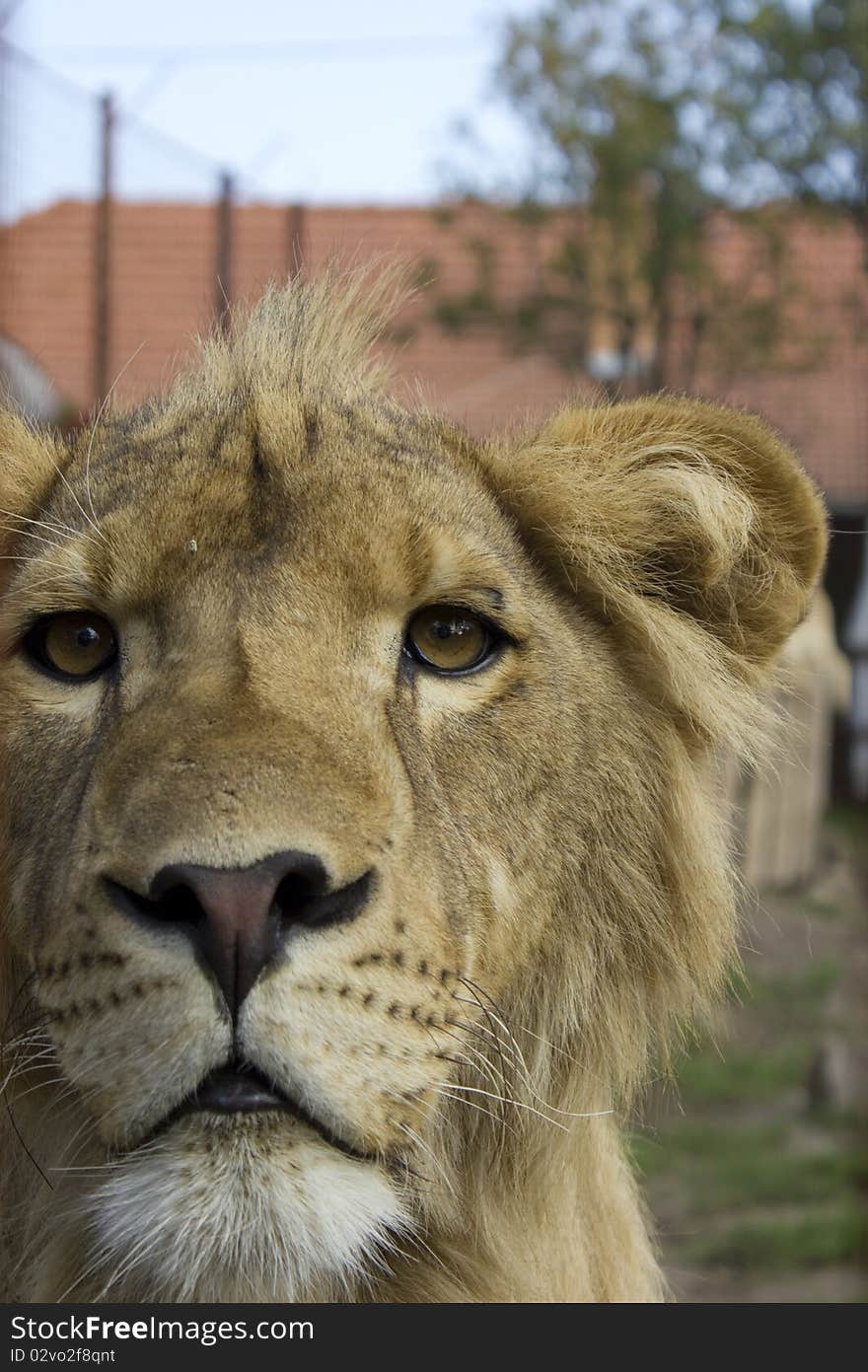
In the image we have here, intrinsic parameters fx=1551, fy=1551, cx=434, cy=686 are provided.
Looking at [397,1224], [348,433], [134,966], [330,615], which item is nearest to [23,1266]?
[397,1224]

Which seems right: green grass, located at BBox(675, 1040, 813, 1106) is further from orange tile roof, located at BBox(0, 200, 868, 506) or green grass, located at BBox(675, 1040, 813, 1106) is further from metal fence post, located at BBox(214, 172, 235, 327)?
metal fence post, located at BBox(214, 172, 235, 327)

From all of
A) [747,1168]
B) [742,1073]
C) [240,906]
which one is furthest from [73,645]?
[742,1073]

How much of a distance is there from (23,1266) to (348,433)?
4.13 feet

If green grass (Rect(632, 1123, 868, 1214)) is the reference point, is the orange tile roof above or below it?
above

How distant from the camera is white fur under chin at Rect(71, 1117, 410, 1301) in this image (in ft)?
5.53

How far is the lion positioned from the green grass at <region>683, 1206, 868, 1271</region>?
2522mm

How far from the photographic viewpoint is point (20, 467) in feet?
7.73

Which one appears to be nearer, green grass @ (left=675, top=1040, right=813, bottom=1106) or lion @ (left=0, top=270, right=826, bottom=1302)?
lion @ (left=0, top=270, right=826, bottom=1302)

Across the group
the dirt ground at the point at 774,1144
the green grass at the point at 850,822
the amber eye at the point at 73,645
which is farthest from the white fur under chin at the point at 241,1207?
the green grass at the point at 850,822

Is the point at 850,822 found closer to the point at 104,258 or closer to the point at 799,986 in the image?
the point at 799,986

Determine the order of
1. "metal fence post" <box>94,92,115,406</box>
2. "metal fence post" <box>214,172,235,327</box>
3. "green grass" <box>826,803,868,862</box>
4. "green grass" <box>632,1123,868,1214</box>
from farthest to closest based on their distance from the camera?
1. "green grass" <box>826,803,868,862</box>
2. "metal fence post" <box>214,172,235,327</box>
3. "metal fence post" <box>94,92,115,406</box>
4. "green grass" <box>632,1123,868,1214</box>

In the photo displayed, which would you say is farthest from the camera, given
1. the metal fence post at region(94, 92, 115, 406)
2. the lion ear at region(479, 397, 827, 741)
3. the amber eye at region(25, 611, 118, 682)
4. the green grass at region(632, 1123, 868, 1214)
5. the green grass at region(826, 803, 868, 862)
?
the green grass at region(826, 803, 868, 862)

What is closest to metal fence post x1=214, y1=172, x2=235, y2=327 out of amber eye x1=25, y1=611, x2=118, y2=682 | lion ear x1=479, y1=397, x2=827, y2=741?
lion ear x1=479, y1=397, x2=827, y2=741

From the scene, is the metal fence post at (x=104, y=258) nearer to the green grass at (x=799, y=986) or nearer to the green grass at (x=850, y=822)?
the green grass at (x=799, y=986)
